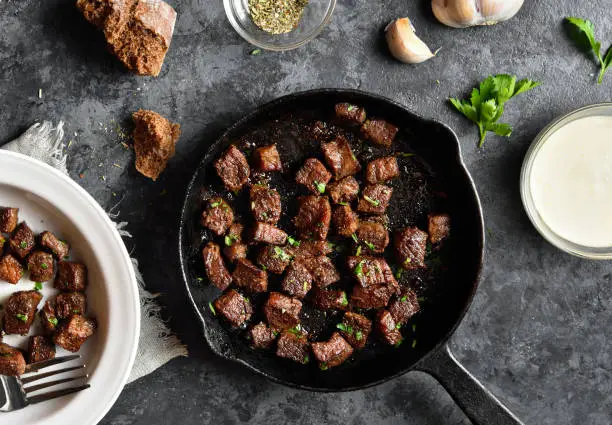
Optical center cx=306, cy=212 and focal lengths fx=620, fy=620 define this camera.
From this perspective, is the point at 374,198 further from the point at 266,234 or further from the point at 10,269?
the point at 10,269

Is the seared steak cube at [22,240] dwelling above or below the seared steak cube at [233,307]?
above

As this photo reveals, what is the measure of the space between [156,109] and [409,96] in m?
1.51

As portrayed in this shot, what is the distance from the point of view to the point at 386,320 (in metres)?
3.68

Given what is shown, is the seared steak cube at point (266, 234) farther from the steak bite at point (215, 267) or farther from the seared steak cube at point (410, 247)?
the seared steak cube at point (410, 247)

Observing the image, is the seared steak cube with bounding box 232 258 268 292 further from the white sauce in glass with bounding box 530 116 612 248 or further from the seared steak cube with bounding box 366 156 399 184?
the white sauce in glass with bounding box 530 116 612 248

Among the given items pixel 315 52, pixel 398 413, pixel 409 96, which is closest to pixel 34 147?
pixel 315 52

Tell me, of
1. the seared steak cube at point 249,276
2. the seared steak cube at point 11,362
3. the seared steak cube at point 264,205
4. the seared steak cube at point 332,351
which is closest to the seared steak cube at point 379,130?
the seared steak cube at point 264,205

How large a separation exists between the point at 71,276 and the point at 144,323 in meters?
0.51

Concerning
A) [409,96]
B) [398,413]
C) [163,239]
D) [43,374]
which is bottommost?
[398,413]

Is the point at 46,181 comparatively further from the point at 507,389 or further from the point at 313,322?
the point at 507,389

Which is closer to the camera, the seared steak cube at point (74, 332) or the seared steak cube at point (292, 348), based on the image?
the seared steak cube at point (74, 332)

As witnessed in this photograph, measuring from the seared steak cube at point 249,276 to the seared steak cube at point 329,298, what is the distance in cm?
32

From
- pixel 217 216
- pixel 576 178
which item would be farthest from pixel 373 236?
pixel 576 178

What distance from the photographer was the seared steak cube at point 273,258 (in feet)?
12.0
